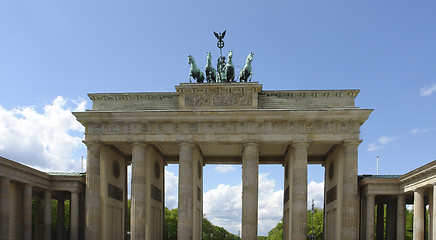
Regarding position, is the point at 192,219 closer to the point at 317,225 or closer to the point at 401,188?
the point at 401,188

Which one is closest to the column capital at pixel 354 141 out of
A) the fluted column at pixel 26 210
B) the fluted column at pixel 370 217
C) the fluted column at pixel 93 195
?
the fluted column at pixel 370 217

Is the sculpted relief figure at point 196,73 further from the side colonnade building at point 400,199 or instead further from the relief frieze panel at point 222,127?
the side colonnade building at point 400,199

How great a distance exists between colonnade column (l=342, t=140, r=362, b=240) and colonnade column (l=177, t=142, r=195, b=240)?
14.0 m

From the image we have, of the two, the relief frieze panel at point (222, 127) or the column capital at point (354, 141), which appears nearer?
the column capital at point (354, 141)

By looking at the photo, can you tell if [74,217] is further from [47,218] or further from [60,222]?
[60,222]

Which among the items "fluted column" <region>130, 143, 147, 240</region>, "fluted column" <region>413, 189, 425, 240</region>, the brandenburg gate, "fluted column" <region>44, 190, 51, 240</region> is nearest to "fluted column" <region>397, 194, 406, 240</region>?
"fluted column" <region>413, 189, 425, 240</region>

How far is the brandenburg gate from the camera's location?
3650cm

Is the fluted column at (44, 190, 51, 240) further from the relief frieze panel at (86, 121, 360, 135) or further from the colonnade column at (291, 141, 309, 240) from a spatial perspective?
the colonnade column at (291, 141, 309, 240)

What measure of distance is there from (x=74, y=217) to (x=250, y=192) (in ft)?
57.0

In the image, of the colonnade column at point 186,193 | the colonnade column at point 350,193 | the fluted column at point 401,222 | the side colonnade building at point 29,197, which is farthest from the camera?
the colonnade column at point 186,193

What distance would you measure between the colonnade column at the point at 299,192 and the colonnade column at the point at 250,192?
11.5 feet

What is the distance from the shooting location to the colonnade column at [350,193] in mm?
35531

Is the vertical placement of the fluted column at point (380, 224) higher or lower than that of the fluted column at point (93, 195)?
lower

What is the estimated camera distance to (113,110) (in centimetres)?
3994
